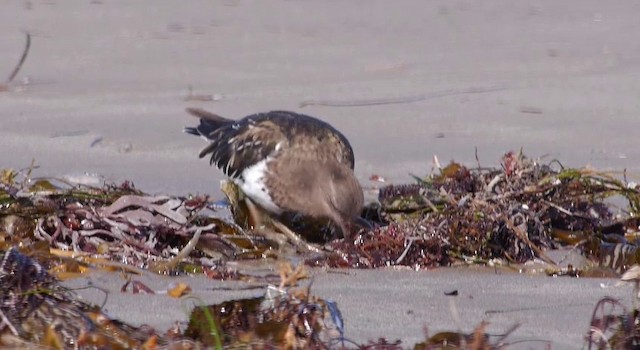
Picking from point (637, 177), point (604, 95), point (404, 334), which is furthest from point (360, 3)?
point (404, 334)

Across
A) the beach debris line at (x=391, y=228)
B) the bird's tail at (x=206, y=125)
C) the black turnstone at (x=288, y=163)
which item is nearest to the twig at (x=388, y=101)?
the bird's tail at (x=206, y=125)

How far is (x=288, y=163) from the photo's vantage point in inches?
190

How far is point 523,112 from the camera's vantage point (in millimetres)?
6156

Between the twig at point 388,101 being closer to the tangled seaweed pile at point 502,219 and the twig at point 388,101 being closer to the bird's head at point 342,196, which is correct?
the bird's head at point 342,196

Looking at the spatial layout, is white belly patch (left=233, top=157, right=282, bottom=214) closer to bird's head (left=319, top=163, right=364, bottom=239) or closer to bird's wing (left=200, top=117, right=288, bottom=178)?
bird's wing (left=200, top=117, right=288, bottom=178)

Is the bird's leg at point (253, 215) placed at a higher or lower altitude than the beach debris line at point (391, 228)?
lower

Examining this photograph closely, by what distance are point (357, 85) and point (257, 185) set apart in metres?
1.99

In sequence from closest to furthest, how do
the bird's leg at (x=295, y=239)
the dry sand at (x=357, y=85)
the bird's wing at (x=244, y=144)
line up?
the bird's leg at (x=295, y=239) < the bird's wing at (x=244, y=144) < the dry sand at (x=357, y=85)

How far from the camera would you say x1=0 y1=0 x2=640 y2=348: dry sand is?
202 inches

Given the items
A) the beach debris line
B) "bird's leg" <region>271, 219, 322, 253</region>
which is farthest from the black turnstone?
the beach debris line

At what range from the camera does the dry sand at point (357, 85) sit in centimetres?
514

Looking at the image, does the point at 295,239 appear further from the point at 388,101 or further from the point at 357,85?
the point at 357,85

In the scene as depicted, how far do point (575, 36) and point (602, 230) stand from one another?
3.70 m

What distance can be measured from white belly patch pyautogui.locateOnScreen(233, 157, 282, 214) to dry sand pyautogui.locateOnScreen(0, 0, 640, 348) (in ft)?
0.66
